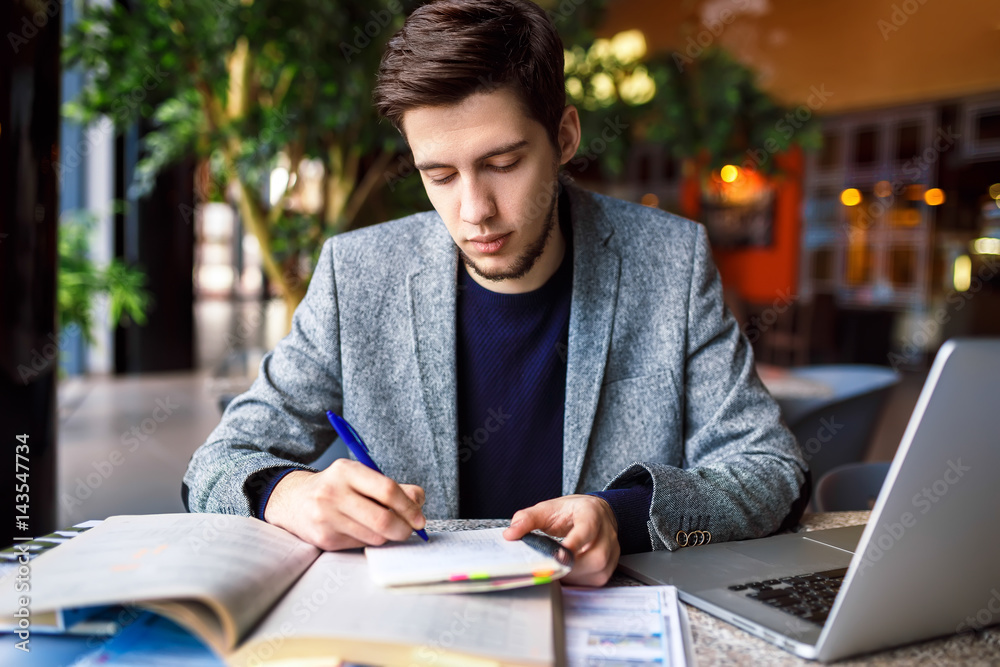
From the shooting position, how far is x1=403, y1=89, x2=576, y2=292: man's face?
121cm

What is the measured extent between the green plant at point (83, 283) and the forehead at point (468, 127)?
3031mm

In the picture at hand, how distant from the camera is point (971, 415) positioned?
64 cm

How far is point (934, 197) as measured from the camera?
9148 millimetres

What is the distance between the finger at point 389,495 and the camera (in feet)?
2.82

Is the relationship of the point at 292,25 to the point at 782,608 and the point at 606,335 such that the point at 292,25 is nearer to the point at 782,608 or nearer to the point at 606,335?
the point at 606,335


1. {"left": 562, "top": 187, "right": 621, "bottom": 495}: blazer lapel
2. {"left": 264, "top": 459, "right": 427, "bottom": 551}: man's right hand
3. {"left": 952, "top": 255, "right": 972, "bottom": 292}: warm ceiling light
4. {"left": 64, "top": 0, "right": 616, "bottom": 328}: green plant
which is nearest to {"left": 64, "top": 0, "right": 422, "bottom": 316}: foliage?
{"left": 64, "top": 0, "right": 616, "bottom": 328}: green plant

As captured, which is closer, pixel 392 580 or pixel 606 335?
pixel 392 580

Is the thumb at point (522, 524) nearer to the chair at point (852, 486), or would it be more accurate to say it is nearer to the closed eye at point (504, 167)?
the closed eye at point (504, 167)

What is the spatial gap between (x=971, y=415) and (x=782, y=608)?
0.93 feet

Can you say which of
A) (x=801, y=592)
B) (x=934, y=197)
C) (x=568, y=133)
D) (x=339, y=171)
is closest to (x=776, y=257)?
(x=934, y=197)

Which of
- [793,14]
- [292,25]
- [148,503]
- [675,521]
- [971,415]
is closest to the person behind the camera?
[971,415]

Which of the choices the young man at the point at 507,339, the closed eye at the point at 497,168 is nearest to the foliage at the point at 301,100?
the young man at the point at 507,339

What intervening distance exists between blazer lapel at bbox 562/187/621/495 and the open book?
1.87 ft

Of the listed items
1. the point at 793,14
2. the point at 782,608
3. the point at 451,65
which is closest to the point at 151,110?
the point at 451,65
